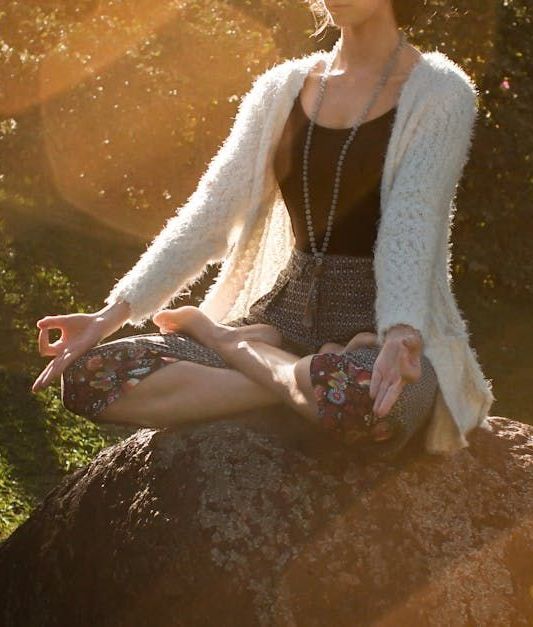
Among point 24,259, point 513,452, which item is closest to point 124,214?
point 24,259

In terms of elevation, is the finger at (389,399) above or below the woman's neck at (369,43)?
below

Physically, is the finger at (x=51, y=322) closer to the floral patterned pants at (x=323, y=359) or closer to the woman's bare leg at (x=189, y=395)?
the floral patterned pants at (x=323, y=359)

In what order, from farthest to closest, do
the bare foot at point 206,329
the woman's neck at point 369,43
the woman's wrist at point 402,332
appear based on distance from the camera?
1. the woman's neck at point 369,43
2. the bare foot at point 206,329
3. the woman's wrist at point 402,332

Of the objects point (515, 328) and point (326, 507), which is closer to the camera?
point (326, 507)

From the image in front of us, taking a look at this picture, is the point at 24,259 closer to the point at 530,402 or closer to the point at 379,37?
the point at 530,402

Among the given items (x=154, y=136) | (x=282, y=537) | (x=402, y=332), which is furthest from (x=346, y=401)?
(x=154, y=136)

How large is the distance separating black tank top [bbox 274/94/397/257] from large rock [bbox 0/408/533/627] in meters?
0.66

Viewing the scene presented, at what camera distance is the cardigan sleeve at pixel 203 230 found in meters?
4.20

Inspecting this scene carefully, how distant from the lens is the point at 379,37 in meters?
A: 4.27

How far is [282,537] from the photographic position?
369cm

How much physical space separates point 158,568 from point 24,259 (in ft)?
18.2

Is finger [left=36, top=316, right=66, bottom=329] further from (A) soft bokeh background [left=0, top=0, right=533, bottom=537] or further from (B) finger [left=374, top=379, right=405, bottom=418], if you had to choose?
(A) soft bokeh background [left=0, top=0, right=533, bottom=537]

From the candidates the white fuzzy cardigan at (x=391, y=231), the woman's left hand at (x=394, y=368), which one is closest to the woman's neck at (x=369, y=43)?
the white fuzzy cardigan at (x=391, y=231)

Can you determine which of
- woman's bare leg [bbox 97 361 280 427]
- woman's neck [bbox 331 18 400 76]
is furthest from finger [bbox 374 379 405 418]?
woman's neck [bbox 331 18 400 76]
